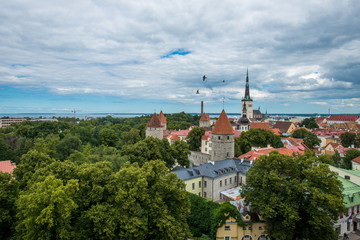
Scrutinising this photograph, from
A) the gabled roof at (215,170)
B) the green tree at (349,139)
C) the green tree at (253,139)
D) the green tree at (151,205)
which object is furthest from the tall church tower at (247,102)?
the green tree at (151,205)

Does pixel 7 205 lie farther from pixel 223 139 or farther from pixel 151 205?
pixel 223 139

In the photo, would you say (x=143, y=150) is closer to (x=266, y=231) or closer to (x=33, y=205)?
(x=266, y=231)

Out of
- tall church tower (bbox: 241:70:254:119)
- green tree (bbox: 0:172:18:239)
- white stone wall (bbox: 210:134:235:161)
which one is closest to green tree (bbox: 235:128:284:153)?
white stone wall (bbox: 210:134:235:161)

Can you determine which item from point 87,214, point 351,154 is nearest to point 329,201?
point 87,214

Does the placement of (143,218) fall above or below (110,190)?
below

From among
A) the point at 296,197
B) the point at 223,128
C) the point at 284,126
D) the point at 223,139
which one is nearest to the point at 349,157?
the point at 223,139
